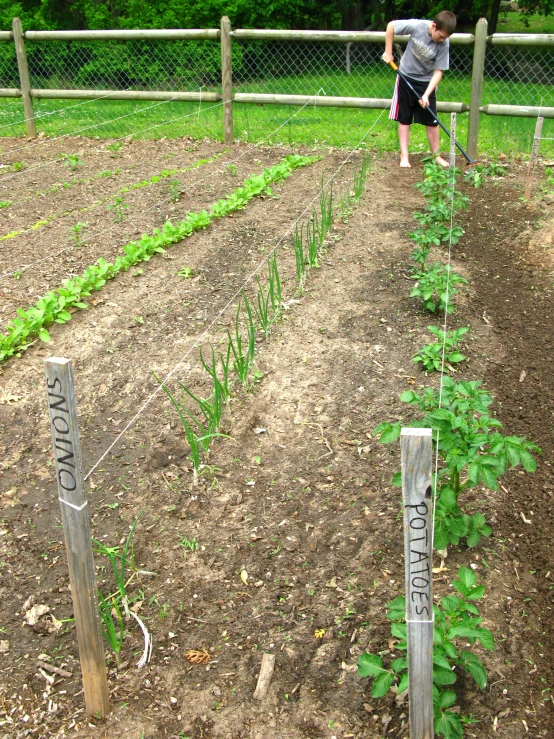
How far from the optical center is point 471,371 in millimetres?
3803

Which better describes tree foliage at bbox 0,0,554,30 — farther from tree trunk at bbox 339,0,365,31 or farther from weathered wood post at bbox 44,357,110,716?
weathered wood post at bbox 44,357,110,716

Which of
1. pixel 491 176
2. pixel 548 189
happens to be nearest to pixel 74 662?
pixel 548 189

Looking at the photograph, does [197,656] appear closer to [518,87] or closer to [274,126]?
[274,126]

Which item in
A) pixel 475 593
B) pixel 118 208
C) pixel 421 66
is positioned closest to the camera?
pixel 475 593

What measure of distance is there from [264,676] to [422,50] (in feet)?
19.7

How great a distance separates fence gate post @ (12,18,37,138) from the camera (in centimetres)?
873

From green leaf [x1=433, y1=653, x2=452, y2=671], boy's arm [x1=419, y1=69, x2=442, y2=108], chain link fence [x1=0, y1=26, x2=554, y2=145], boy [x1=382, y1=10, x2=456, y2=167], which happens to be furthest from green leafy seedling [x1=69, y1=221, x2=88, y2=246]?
chain link fence [x1=0, y1=26, x2=554, y2=145]

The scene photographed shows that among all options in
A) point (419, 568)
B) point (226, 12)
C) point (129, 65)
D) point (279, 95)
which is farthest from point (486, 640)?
point (226, 12)

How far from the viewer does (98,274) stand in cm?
469

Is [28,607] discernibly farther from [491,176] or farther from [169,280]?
[491,176]

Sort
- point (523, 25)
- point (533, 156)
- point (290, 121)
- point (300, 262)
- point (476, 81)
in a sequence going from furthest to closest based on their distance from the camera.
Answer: point (523, 25), point (290, 121), point (476, 81), point (533, 156), point (300, 262)

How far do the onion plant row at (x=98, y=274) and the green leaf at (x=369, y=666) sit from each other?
267cm

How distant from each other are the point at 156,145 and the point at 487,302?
5282 millimetres

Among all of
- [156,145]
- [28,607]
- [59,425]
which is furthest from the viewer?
[156,145]
